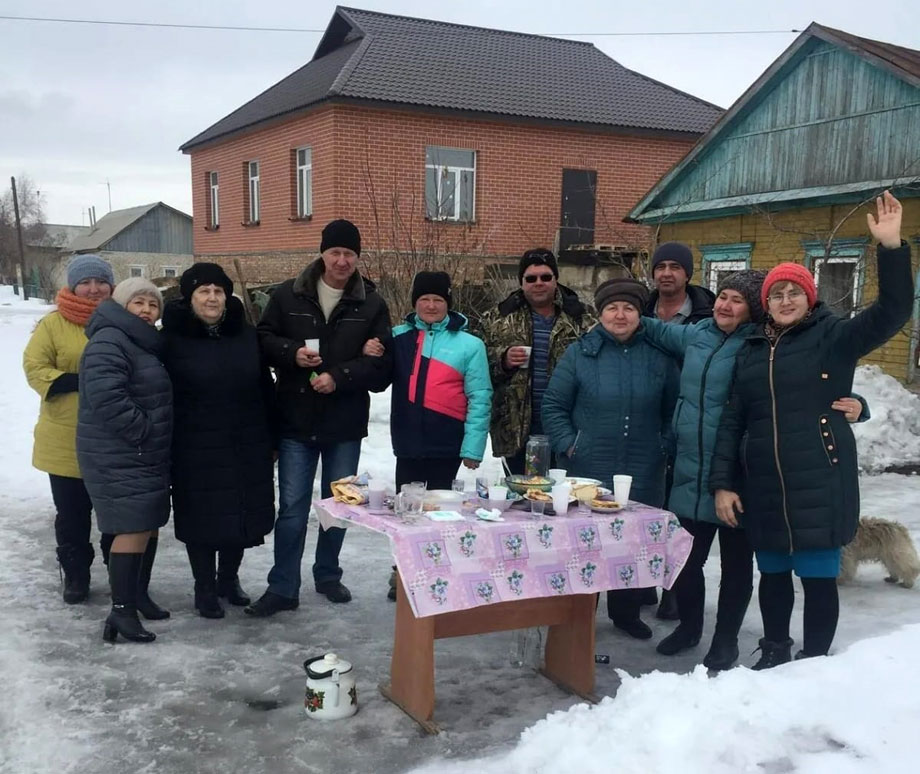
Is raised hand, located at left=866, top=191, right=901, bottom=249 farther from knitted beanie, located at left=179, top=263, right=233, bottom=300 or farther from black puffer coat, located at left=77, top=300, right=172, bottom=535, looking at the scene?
black puffer coat, located at left=77, top=300, right=172, bottom=535

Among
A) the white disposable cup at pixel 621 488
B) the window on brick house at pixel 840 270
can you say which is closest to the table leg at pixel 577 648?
the white disposable cup at pixel 621 488

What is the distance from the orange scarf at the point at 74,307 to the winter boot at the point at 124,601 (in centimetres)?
127

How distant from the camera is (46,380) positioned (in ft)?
14.2

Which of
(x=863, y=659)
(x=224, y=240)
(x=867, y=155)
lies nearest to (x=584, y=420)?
(x=863, y=659)

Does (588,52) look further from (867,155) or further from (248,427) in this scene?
(248,427)

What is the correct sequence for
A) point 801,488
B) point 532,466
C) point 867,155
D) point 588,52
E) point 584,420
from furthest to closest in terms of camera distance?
point 588,52, point 867,155, point 584,420, point 532,466, point 801,488

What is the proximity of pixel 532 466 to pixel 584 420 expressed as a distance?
1.39 feet

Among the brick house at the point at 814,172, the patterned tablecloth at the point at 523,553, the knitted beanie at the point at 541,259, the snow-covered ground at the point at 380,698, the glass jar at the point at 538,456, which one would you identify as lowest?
the snow-covered ground at the point at 380,698

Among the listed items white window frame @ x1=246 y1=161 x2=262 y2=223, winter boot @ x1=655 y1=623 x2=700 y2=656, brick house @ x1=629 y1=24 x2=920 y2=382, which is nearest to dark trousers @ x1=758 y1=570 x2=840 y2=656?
winter boot @ x1=655 y1=623 x2=700 y2=656

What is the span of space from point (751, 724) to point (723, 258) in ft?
38.3

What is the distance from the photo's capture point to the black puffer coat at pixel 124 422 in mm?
3779

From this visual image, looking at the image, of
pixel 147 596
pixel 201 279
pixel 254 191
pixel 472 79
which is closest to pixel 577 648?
pixel 147 596

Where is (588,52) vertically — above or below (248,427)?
above

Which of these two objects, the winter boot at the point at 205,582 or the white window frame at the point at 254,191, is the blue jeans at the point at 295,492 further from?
the white window frame at the point at 254,191
